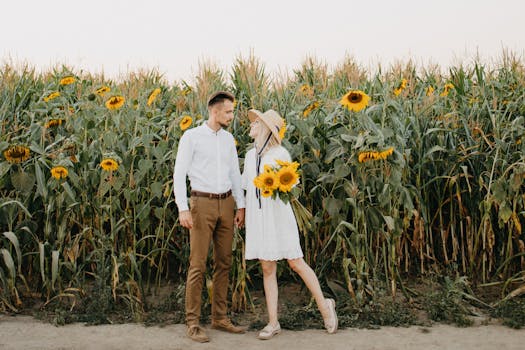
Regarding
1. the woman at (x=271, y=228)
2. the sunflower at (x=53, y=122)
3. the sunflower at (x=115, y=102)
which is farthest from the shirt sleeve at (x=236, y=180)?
the sunflower at (x=53, y=122)

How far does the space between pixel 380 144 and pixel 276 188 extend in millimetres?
892

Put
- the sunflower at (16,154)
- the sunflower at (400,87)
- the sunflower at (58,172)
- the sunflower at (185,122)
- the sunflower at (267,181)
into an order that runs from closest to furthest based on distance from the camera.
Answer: the sunflower at (267,181)
the sunflower at (58,172)
the sunflower at (185,122)
the sunflower at (16,154)
the sunflower at (400,87)

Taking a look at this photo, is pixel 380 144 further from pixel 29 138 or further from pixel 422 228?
pixel 29 138

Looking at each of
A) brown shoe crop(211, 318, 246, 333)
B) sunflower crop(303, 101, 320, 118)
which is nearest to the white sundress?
brown shoe crop(211, 318, 246, 333)

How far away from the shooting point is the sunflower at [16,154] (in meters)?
4.89

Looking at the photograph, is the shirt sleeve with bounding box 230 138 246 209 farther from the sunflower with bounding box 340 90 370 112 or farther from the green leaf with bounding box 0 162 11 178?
the green leaf with bounding box 0 162 11 178

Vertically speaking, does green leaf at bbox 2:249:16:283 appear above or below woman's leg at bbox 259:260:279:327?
above

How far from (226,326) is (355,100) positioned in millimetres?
1953

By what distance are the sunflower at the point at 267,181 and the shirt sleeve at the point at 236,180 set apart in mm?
386

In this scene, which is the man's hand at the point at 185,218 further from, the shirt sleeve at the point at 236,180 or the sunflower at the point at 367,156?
the sunflower at the point at 367,156

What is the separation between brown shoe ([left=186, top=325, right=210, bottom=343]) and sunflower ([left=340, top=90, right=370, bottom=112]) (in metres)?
1.97

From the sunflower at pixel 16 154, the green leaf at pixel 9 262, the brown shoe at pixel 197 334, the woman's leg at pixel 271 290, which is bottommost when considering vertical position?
the brown shoe at pixel 197 334

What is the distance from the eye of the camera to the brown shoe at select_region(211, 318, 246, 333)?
4372 mm

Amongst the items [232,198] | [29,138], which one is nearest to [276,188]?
[232,198]
